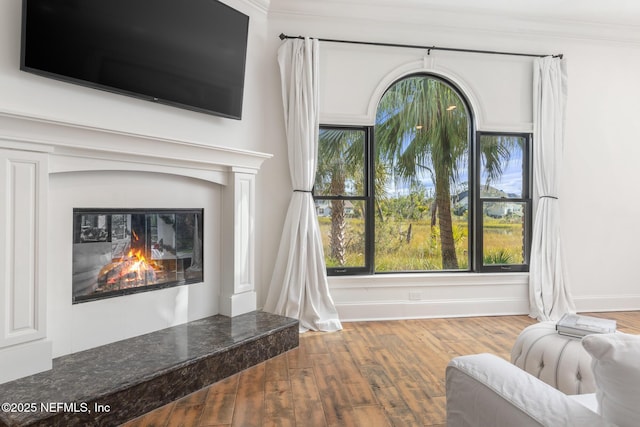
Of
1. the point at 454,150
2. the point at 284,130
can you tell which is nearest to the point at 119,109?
the point at 284,130

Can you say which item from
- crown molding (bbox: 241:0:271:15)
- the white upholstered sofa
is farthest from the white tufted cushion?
crown molding (bbox: 241:0:271:15)

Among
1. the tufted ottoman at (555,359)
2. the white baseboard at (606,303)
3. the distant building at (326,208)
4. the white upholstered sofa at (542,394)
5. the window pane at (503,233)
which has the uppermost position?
the distant building at (326,208)

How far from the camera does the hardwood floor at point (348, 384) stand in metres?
2.02

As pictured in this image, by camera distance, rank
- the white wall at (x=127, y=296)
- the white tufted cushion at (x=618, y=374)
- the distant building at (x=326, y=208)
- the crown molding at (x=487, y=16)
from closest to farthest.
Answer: the white tufted cushion at (x=618, y=374)
the white wall at (x=127, y=296)
the crown molding at (x=487, y=16)
the distant building at (x=326, y=208)

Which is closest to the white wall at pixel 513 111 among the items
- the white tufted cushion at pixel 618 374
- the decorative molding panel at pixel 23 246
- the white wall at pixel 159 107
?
the white wall at pixel 159 107

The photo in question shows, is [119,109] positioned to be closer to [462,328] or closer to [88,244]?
[88,244]

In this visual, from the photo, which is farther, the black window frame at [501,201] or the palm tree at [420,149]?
the black window frame at [501,201]

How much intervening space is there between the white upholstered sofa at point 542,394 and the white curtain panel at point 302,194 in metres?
2.23

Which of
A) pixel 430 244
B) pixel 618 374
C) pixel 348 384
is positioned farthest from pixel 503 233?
pixel 618 374

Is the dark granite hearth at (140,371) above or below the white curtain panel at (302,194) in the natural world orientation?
below

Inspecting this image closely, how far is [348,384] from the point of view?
240 cm

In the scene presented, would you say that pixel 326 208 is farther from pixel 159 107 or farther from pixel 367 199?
pixel 159 107

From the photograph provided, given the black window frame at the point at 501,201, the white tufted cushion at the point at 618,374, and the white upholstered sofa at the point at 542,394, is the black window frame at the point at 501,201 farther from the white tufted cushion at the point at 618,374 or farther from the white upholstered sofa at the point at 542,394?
the white tufted cushion at the point at 618,374

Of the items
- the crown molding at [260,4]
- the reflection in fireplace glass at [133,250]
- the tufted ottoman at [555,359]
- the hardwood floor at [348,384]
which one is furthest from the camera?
the crown molding at [260,4]
